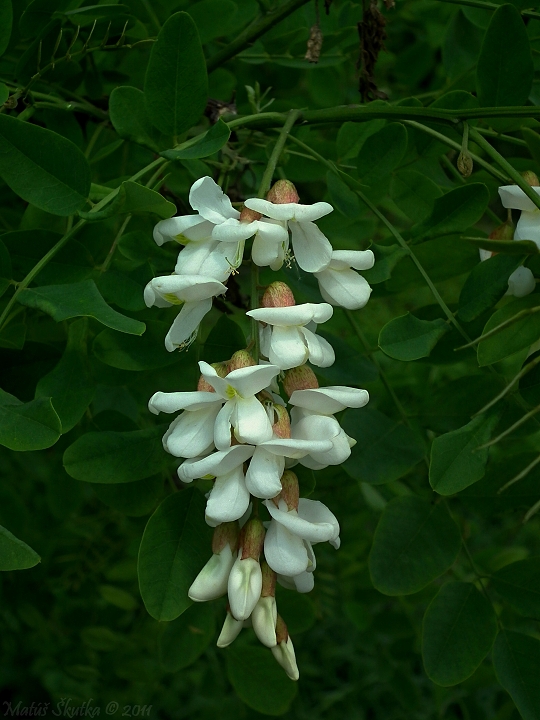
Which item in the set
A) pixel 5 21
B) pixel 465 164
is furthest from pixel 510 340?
pixel 5 21

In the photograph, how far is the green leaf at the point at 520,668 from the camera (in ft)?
2.81

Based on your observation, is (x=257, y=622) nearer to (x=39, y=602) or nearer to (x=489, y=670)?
(x=489, y=670)

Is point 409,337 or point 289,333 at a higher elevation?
point 289,333

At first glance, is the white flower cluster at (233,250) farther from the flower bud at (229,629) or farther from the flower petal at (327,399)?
the flower bud at (229,629)

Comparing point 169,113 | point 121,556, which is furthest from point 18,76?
point 121,556

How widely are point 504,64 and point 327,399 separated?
0.49 metres

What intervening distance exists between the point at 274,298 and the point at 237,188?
1.79ft

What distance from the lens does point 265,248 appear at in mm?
661

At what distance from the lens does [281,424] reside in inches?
24.5

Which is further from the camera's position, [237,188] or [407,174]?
[237,188]

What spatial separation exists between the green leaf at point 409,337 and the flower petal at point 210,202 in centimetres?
20

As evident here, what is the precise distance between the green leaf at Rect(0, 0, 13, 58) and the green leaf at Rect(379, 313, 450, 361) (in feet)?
1.84

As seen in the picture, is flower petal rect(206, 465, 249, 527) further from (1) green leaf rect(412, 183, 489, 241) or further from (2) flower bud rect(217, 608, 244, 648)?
(1) green leaf rect(412, 183, 489, 241)

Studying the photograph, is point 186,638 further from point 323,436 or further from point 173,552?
point 323,436
